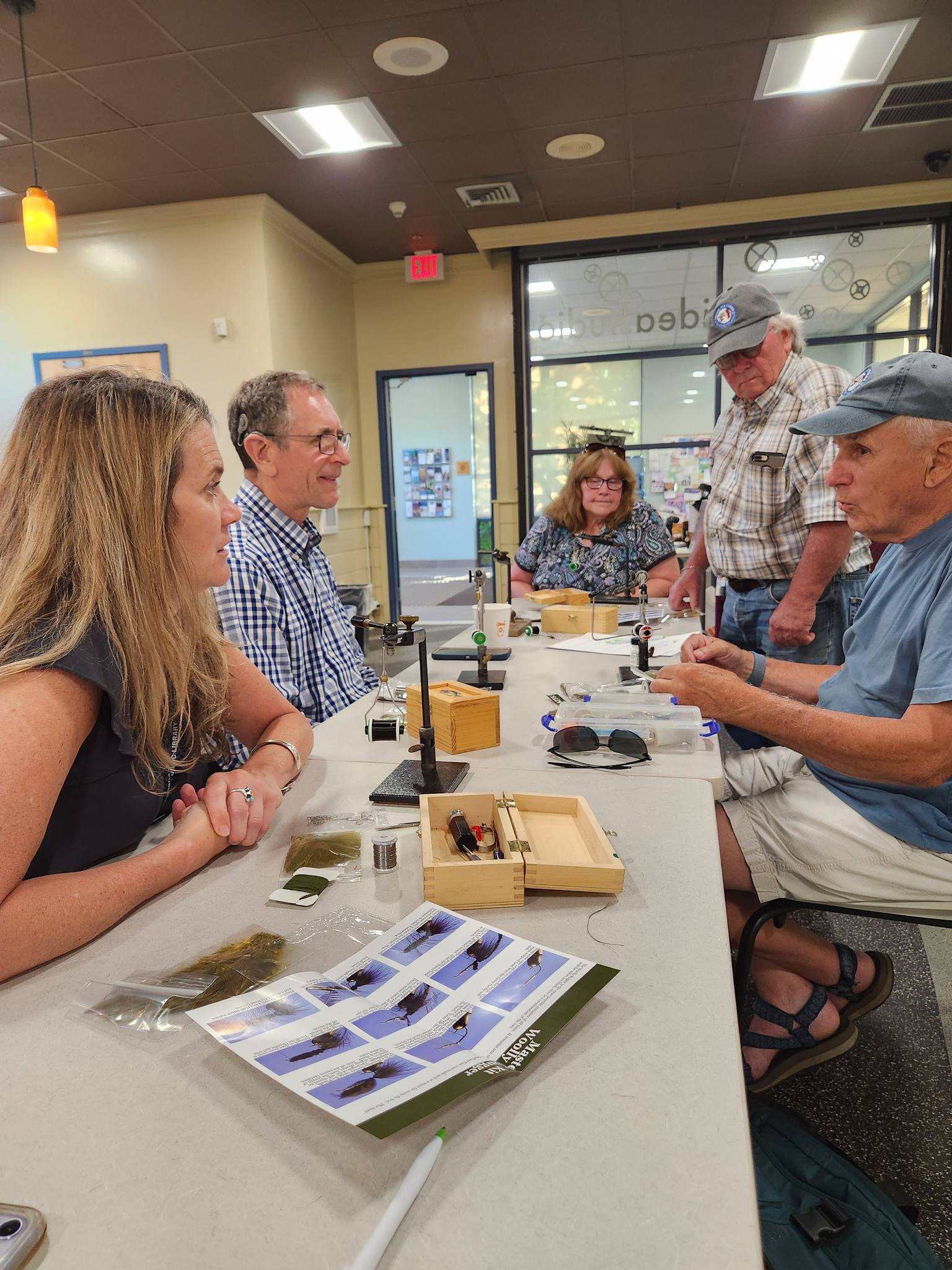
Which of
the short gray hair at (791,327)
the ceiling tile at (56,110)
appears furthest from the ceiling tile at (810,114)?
the ceiling tile at (56,110)

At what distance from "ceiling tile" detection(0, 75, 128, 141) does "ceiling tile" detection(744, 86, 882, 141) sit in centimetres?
333

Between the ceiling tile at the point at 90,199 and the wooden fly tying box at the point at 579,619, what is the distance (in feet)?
13.7

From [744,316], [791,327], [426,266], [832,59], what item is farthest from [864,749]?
[426,266]

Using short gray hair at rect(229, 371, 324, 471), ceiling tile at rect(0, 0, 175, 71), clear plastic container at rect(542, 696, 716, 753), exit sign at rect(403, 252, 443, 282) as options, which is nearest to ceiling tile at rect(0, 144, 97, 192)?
ceiling tile at rect(0, 0, 175, 71)

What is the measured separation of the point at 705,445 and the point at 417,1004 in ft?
20.2

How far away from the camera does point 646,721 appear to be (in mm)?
1489

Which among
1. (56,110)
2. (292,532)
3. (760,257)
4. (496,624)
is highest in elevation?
(56,110)

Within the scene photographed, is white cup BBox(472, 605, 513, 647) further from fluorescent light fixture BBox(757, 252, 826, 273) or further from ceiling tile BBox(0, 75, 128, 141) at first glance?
fluorescent light fixture BBox(757, 252, 826, 273)

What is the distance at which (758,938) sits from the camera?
59.1 inches

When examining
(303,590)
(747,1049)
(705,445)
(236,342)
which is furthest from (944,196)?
(747,1049)

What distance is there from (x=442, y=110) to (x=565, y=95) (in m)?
0.63

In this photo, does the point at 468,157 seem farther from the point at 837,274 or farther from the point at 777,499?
the point at 777,499

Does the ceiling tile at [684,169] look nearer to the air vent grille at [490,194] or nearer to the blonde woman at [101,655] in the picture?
the air vent grille at [490,194]

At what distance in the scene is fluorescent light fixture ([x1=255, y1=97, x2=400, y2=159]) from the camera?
394cm
